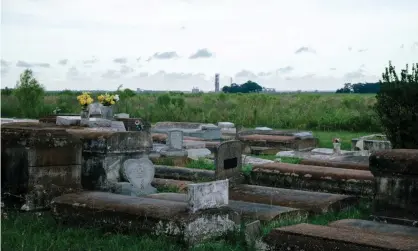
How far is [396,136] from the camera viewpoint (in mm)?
9750

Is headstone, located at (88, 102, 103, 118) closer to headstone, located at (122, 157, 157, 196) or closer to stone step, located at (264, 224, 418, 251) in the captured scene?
headstone, located at (122, 157, 157, 196)

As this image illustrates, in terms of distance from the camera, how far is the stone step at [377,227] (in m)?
Answer: 5.27

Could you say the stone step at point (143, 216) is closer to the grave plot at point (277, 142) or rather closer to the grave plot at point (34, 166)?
the grave plot at point (34, 166)

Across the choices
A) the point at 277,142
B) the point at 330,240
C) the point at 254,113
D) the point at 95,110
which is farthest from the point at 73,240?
the point at 254,113

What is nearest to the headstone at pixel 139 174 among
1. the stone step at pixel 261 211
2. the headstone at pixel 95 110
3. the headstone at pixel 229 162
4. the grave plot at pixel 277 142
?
the stone step at pixel 261 211

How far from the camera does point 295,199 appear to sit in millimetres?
7621

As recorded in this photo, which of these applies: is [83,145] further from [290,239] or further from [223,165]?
A: [290,239]

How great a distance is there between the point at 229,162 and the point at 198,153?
4655 millimetres

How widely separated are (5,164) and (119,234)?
2000 millimetres

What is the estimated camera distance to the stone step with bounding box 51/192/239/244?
5.38m

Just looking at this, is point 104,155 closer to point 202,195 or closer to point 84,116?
point 202,195

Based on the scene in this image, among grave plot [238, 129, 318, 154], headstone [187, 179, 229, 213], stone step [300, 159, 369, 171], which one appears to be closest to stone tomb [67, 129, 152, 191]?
headstone [187, 179, 229, 213]

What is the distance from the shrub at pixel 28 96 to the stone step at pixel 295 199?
2301 cm

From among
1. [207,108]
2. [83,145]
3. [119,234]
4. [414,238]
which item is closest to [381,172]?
[414,238]
